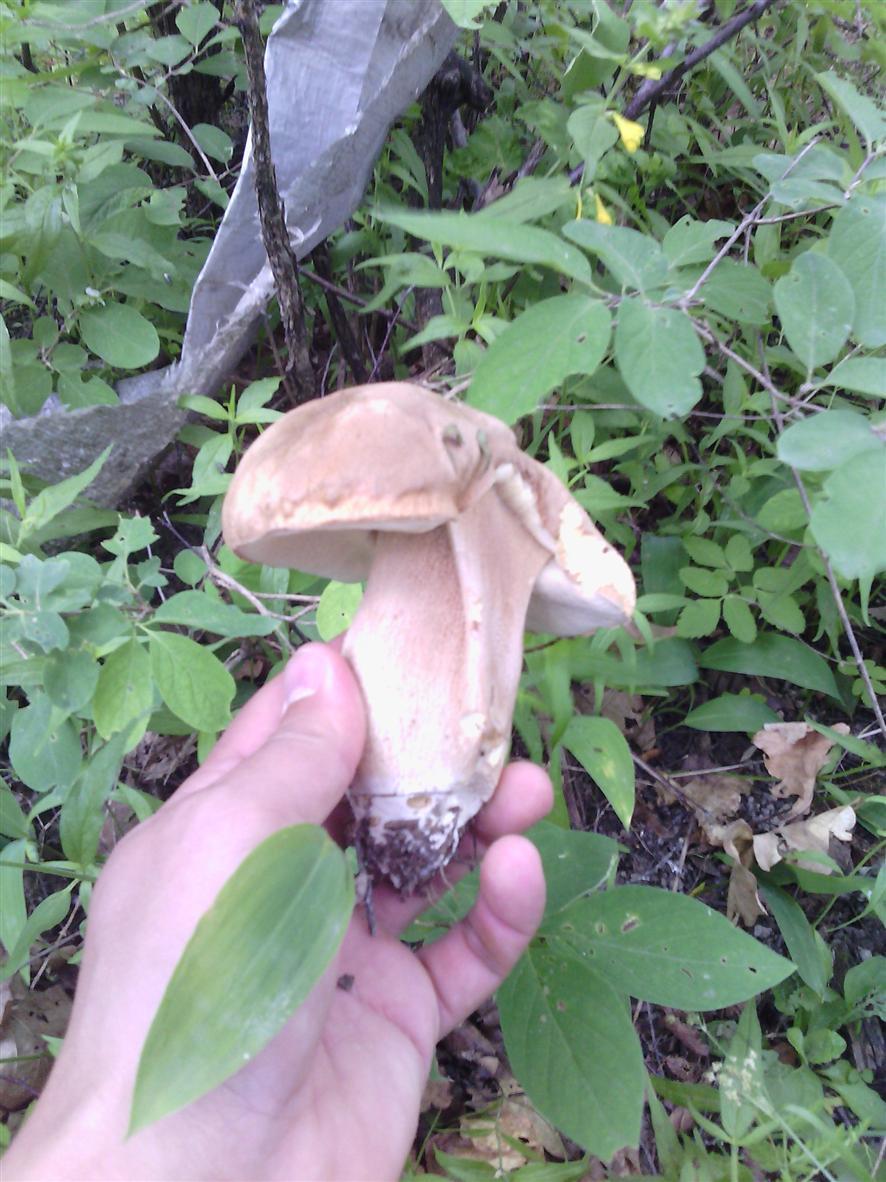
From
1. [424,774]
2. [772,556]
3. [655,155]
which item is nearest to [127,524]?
[424,774]

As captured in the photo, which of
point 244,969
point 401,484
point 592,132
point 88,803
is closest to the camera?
point 244,969

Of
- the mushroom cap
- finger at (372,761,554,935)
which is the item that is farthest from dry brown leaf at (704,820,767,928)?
the mushroom cap

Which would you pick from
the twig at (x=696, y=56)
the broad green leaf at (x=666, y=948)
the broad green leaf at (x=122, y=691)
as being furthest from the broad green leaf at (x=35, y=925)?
the twig at (x=696, y=56)

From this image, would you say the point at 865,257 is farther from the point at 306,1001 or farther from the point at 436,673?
the point at 306,1001

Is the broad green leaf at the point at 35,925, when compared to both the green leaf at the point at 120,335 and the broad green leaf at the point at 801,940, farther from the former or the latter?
the broad green leaf at the point at 801,940

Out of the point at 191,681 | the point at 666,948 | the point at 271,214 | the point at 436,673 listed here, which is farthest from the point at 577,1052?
the point at 271,214
